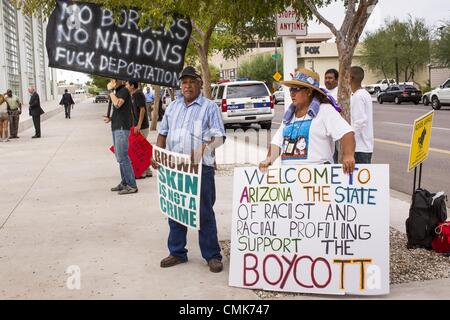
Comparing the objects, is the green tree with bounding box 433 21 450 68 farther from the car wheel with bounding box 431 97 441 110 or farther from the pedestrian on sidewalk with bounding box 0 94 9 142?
the pedestrian on sidewalk with bounding box 0 94 9 142

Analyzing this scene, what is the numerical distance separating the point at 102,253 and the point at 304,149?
232 centimetres

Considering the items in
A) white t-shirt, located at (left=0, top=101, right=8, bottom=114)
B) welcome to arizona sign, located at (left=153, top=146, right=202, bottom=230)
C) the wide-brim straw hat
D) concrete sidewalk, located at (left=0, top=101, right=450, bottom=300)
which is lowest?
concrete sidewalk, located at (left=0, top=101, right=450, bottom=300)

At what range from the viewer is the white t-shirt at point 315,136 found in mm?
4398

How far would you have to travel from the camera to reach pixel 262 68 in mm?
76625

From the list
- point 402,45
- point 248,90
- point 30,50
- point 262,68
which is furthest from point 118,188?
point 262,68

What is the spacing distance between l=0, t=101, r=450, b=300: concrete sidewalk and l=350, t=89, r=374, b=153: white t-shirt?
1.03 m

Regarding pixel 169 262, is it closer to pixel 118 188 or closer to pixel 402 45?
pixel 118 188

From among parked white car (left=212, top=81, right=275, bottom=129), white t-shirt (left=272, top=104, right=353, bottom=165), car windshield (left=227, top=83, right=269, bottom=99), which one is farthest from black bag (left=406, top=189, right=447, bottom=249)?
car windshield (left=227, top=83, right=269, bottom=99)

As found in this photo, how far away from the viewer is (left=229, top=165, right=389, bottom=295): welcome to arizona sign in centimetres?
431

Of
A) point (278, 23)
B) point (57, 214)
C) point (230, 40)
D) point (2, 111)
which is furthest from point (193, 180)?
point (230, 40)

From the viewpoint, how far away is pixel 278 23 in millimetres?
8344

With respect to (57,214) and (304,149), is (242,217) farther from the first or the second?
(57,214)

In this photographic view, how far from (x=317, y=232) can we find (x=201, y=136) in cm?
130

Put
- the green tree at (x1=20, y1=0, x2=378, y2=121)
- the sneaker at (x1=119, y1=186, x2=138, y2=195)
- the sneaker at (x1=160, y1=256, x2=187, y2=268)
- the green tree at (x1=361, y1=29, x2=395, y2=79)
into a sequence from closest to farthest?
the sneaker at (x1=160, y1=256, x2=187, y2=268) → the green tree at (x1=20, y1=0, x2=378, y2=121) → the sneaker at (x1=119, y1=186, x2=138, y2=195) → the green tree at (x1=361, y1=29, x2=395, y2=79)
